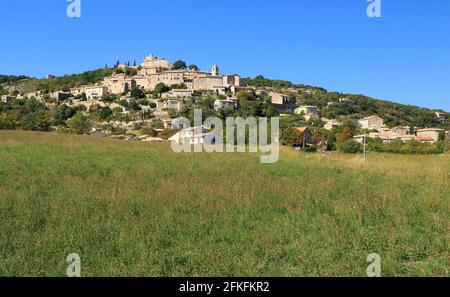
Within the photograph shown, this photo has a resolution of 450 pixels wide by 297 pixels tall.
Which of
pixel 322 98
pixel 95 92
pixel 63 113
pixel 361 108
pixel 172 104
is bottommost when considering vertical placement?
pixel 63 113

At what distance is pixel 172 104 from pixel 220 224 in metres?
108

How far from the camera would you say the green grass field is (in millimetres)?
6188

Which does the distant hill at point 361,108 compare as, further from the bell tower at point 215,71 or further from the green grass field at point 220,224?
the green grass field at point 220,224

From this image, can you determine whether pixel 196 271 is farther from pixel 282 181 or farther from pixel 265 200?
pixel 282 181

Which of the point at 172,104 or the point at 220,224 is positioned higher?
the point at 172,104

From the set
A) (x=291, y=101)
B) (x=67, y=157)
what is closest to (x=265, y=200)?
(x=67, y=157)

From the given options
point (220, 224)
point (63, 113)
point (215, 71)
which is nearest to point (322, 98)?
point (215, 71)

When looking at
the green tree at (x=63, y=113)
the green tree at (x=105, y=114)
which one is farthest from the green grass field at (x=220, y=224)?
the green tree at (x=105, y=114)

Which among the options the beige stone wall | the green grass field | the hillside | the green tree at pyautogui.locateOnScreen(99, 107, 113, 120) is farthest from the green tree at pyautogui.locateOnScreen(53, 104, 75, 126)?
the green grass field

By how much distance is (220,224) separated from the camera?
835 centimetres

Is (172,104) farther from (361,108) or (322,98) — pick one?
(322,98)

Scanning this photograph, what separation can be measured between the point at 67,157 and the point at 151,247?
47.4 feet

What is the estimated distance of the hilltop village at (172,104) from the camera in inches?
3027

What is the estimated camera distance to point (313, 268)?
19.9 feet
